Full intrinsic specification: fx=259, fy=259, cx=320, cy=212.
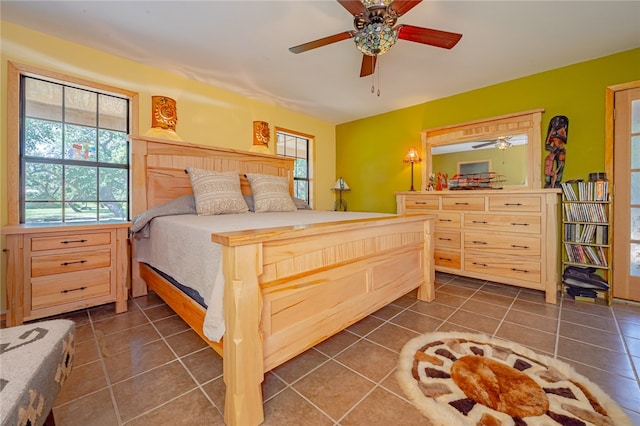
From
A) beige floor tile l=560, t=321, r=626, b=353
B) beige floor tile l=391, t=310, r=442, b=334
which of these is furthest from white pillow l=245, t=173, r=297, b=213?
beige floor tile l=560, t=321, r=626, b=353

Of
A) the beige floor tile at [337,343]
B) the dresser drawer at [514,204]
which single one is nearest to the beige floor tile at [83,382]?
the beige floor tile at [337,343]

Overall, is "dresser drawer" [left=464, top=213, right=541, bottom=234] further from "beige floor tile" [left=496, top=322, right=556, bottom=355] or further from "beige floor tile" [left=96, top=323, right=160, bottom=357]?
"beige floor tile" [left=96, top=323, right=160, bottom=357]

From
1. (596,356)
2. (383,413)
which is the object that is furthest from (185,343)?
(596,356)

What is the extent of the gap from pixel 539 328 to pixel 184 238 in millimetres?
2599

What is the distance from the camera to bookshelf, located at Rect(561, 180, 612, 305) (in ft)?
7.89

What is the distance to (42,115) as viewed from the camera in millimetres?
2318

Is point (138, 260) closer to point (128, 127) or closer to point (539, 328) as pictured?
point (128, 127)

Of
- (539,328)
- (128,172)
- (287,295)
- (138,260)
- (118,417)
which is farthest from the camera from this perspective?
(128,172)

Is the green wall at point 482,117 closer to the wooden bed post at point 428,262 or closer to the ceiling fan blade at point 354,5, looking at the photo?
the wooden bed post at point 428,262

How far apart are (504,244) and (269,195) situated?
257 centimetres

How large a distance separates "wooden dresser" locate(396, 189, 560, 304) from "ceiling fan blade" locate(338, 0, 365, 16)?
2192 mm

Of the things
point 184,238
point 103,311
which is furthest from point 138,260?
point 184,238

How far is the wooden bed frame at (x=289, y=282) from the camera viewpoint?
3.45ft

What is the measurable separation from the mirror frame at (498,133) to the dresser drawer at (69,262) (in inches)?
149
